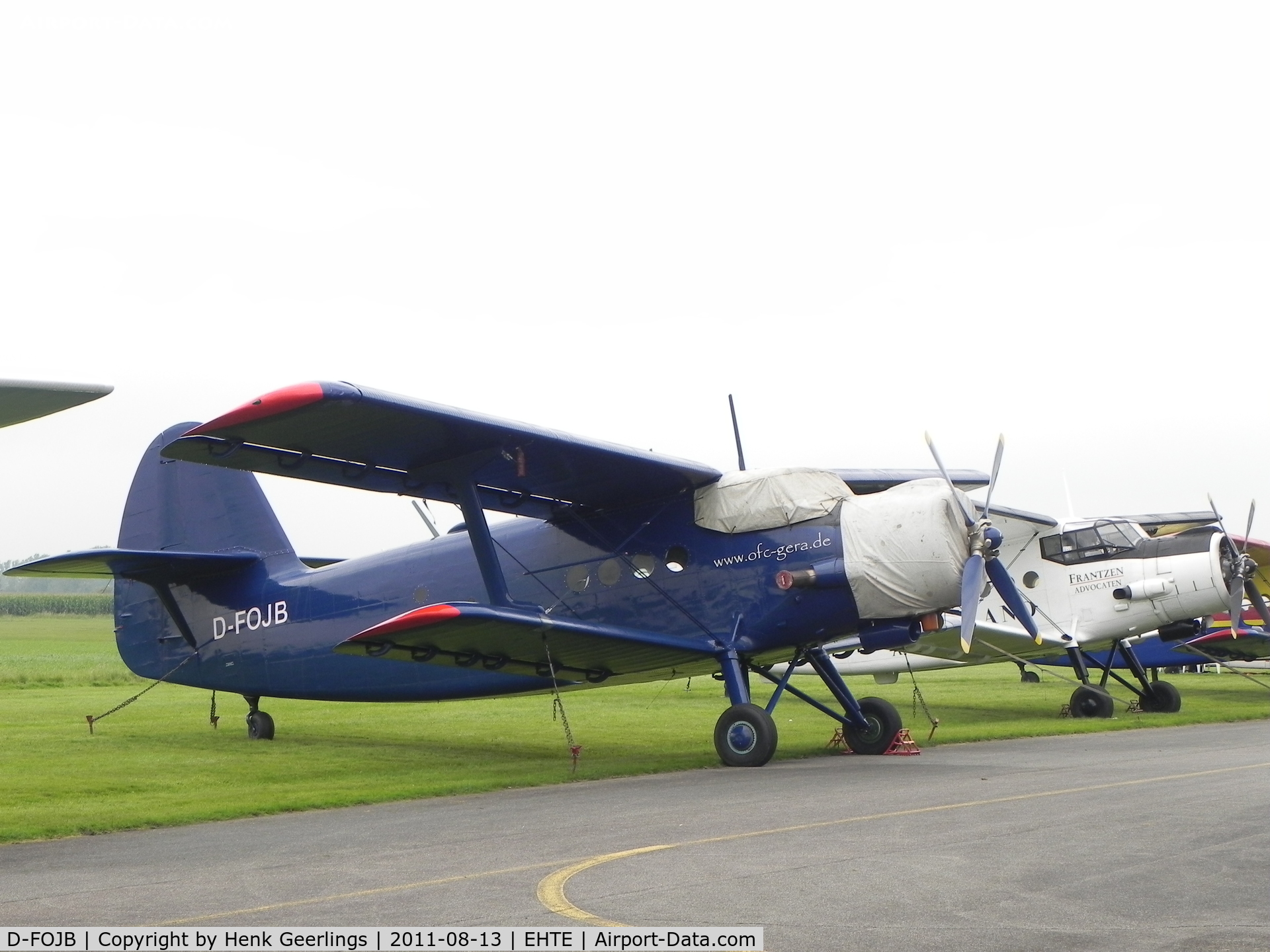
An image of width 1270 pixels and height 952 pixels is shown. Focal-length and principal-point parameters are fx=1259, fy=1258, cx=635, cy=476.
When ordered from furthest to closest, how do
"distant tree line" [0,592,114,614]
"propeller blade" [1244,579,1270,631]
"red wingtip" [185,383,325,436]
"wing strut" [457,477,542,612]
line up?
"distant tree line" [0,592,114,614] < "propeller blade" [1244,579,1270,631] < "wing strut" [457,477,542,612] < "red wingtip" [185,383,325,436]

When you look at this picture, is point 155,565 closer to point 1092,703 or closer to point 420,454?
point 420,454

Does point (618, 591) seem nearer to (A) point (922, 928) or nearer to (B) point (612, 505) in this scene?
(B) point (612, 505)

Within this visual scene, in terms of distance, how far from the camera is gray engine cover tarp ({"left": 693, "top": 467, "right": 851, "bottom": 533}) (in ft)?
44.0

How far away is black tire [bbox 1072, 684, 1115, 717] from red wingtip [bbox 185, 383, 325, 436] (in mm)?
15302

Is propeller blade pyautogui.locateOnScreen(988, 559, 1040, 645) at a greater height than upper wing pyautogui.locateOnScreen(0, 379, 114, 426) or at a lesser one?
lesser

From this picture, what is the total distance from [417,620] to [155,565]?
23.5 ft

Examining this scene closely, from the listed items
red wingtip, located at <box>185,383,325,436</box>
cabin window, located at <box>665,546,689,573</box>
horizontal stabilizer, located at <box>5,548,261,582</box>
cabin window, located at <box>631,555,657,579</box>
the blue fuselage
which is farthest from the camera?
horizontal stabilizer, located at <box>5,548,261,582</box>

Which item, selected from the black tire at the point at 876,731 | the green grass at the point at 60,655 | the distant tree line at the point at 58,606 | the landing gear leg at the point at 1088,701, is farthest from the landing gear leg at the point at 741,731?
the distant tree line at the point at 58,606

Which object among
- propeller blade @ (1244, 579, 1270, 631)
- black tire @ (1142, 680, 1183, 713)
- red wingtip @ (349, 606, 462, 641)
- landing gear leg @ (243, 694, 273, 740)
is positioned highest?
red wingtip @ (349, 606, 462, 641)

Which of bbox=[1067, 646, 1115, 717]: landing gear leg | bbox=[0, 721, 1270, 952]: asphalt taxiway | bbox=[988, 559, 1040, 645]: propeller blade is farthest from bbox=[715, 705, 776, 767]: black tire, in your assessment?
bbox=[1067, 646, 1115, 717]: landing gear leg

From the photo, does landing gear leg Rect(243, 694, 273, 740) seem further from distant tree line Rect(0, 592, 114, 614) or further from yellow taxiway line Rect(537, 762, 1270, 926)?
distant tree line Rect(0, 592, 114, 614)

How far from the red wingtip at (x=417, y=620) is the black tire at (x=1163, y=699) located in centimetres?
1530
